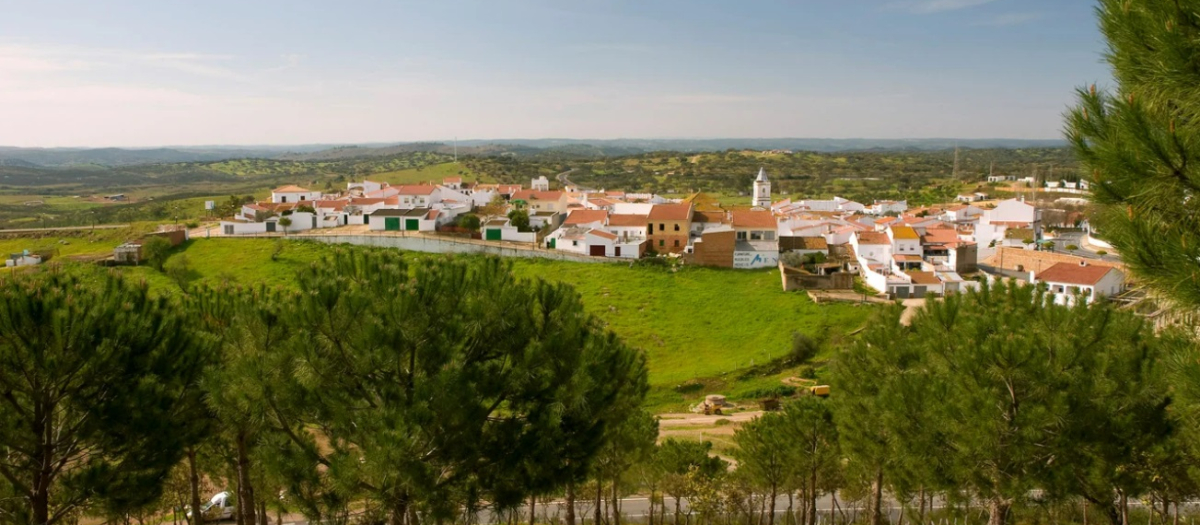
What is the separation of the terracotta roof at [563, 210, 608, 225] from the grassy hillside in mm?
6925

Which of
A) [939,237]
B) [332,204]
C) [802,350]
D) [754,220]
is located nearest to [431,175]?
[332,204]

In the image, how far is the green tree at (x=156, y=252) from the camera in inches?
1574

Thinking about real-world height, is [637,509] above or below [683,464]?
below

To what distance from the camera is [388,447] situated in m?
6.82

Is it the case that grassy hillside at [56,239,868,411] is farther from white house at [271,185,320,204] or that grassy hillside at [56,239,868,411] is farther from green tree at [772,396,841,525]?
white house at [271,185,320,204]

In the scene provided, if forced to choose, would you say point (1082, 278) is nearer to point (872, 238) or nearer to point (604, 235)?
point (872, 238)

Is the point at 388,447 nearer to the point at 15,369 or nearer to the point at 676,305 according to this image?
the point at 15,369

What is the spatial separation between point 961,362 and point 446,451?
6.12 metres

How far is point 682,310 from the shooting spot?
35.0 meters

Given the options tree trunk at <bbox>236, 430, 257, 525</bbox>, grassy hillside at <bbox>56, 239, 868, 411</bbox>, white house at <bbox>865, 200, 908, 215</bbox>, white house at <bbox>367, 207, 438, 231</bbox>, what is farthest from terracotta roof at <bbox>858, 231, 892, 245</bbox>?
tree trunk at <bbox>236, 430, 257, 525</bbox>

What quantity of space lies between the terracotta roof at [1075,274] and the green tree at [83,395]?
35.1 meters

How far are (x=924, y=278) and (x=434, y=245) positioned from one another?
26.0 metres

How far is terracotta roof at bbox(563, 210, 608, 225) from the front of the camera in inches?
1860

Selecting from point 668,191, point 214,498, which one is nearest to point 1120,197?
point 214,498
